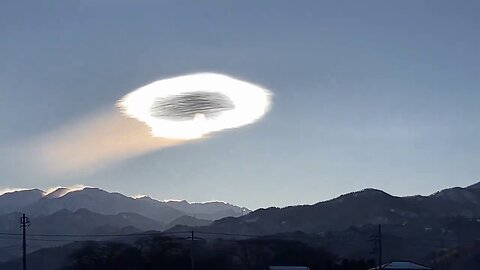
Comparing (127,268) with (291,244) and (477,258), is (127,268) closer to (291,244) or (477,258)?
(291,244)

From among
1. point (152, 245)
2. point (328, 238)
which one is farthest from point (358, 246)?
point (152, 245)

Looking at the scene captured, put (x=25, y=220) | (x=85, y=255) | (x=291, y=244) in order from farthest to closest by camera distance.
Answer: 1. (x=291, y=244)
2. (x=85, y=255)
3. (x=25, y=220)

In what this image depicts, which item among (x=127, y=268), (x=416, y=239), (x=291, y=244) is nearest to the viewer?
(x=127, y=268)

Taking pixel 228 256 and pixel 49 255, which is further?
pixel 49 255

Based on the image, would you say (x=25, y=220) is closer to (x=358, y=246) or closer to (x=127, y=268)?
(x=127, y=268)

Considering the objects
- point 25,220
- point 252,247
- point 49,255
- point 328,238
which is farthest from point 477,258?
point 49,255

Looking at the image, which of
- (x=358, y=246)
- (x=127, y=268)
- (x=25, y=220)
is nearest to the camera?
(x=25, y=220)

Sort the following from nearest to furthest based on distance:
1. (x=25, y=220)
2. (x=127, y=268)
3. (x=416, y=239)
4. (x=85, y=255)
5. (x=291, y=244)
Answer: (x=25, y=220) < (x=127, y=268) < (x=85, y=255) < (x=291, y=244) < (x=416, y=239)

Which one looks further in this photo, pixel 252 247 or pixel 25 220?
pixel 252 247
